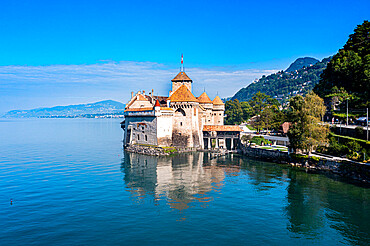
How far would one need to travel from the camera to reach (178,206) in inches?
1051

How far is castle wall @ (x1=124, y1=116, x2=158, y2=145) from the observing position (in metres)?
57.1

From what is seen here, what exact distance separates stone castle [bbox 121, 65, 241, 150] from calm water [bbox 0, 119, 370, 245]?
46.0 ft

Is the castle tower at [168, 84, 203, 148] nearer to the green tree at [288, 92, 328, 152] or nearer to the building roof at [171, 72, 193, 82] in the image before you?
the building roof at [171, 72, 193, 82]

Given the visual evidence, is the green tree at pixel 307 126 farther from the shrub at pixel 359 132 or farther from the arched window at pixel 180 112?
the arched window at pixel 180 112

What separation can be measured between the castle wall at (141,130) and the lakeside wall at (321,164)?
61.4ft

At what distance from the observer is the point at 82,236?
805 inches

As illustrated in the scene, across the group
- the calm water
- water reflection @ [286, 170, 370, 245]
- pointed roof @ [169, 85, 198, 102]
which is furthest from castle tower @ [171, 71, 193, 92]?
water reflection @ [286, 170, 370, 245]

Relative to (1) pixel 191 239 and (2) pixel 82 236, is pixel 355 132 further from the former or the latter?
(2) pixel 82 236

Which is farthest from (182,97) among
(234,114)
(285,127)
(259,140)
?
(234,114)

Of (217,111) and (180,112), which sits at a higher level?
(217,111)

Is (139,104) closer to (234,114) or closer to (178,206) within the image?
(178,206)

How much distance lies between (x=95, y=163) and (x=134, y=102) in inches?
856

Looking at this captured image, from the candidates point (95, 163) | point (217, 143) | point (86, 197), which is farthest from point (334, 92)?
point (86, 197)

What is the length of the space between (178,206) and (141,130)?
1388 inches
